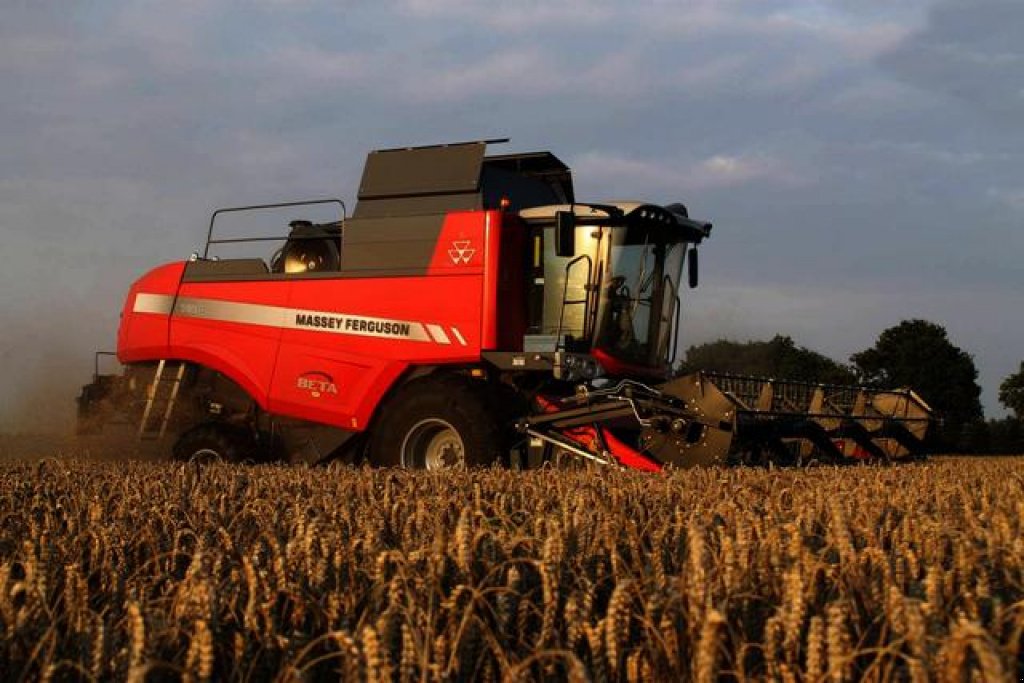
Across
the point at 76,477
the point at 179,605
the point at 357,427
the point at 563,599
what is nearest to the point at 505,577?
the point at 563,599

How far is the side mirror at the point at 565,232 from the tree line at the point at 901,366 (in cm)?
1704

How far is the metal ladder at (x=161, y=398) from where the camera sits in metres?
12.1

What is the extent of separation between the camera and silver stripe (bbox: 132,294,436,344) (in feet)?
34.0

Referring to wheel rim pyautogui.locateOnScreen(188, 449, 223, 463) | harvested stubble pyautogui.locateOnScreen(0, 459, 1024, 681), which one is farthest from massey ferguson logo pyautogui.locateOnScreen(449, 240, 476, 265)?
harvested stubble pyautogui.locateOnScreen(0, 459, 1024, 681)

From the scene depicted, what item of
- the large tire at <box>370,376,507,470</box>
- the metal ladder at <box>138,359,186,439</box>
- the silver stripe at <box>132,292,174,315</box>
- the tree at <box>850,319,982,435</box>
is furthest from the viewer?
the tree at <box>850,319,982,435</box>

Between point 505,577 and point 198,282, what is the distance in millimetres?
9626

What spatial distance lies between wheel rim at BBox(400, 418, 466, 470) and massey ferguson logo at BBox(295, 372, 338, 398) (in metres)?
1.18

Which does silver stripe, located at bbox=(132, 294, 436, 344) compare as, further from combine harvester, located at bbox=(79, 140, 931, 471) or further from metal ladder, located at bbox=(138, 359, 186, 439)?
metal ladder, located at bbox=(138, 359, 186, 439)

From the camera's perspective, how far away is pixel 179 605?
2514mm

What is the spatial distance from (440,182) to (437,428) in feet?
7.96

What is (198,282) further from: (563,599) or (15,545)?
(563,599)

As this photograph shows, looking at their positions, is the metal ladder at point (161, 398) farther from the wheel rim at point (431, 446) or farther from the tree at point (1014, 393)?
the tree at point (1014, 393)

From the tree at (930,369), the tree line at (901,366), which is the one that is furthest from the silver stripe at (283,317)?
the tree at (930,369)

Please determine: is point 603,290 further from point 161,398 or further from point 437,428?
point 161,398
